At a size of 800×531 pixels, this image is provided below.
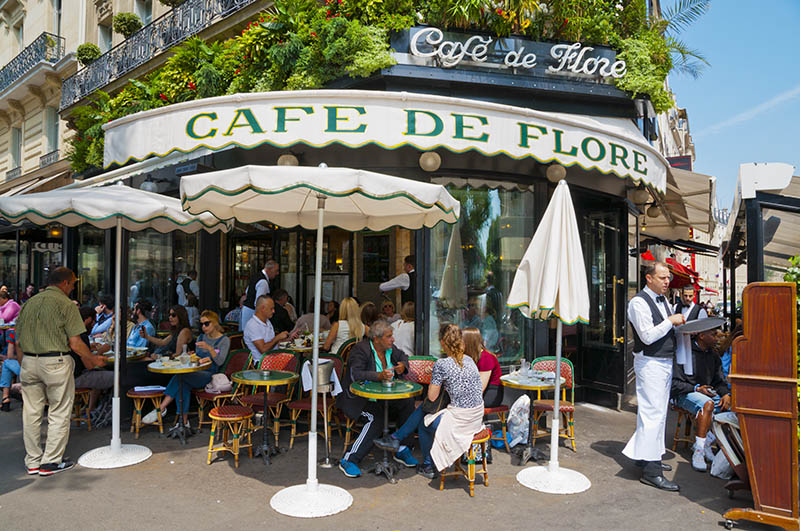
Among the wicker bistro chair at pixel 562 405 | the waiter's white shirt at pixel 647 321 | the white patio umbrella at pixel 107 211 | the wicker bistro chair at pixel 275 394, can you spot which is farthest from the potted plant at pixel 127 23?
the waiter's white shirt at pixel 647 321

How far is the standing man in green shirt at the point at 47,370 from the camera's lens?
4836mm

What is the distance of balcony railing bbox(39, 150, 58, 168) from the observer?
19734mm

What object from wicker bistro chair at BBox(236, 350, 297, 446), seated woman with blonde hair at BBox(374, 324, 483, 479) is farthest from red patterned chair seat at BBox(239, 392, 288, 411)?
seated woman with blonde hair at BBox(374, 324, 483, 479)

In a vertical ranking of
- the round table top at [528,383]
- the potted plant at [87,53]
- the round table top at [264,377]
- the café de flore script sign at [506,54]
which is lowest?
the round table top at [528,383]

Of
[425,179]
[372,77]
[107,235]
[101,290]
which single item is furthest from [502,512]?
[101,290]

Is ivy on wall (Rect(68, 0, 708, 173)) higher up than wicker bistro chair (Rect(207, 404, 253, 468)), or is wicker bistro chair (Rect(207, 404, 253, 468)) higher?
ivy on wall (Rect(68, 0, 708, 173))

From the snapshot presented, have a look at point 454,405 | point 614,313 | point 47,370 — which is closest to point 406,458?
point 454,405

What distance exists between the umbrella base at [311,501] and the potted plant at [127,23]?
49.1 ft

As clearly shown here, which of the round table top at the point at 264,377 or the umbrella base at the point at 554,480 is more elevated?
the round table top at the point at 264,377

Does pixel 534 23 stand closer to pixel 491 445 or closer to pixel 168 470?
pixel 491 445

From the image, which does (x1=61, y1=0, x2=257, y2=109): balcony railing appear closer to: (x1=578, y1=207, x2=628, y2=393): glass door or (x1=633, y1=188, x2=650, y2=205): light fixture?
(x1=578, y1=207, x2=628, y2=393): glass door

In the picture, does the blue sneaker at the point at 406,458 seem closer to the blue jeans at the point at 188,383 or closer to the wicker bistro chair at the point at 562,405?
the wicker bistro chair at the point at 562,405

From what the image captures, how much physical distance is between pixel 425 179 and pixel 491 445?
10.8 feet

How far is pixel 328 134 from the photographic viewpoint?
232 inches
